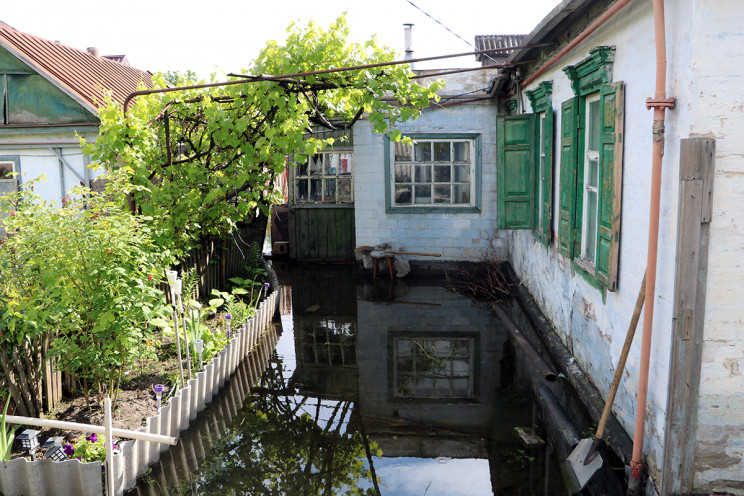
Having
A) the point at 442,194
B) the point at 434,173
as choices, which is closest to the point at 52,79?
the point at 434,173

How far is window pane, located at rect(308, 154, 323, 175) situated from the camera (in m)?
13.7

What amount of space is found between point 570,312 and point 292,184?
8239mm

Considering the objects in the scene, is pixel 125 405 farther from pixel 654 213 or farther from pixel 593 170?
pixel 593 170

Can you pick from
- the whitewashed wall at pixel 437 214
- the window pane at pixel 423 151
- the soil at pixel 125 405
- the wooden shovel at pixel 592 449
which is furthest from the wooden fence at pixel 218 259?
the wooden shovel at pixel 592 449

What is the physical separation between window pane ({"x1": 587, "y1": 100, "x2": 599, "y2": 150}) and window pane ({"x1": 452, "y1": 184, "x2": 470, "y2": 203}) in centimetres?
600

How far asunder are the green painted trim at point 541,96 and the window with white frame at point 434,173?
10.3 ft

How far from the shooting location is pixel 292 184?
45.3ft

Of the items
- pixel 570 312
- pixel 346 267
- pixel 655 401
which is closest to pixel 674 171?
pixel 655 401

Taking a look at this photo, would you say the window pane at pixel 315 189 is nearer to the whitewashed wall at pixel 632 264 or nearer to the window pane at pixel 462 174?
the window pane at pixel 462 174

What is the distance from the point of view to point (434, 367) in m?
7.46

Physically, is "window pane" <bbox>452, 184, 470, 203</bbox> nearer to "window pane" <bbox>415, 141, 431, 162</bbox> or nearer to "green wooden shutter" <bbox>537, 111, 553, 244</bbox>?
"window pane" <bbox>415, 141, 431, 162</bbox>

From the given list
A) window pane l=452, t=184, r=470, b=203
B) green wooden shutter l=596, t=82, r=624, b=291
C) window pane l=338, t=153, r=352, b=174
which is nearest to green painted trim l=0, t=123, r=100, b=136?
window pane l=338, t=153, r=352, b=174

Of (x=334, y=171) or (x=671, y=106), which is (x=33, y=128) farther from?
(x=671, y=106)

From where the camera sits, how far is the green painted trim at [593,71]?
5.28m
